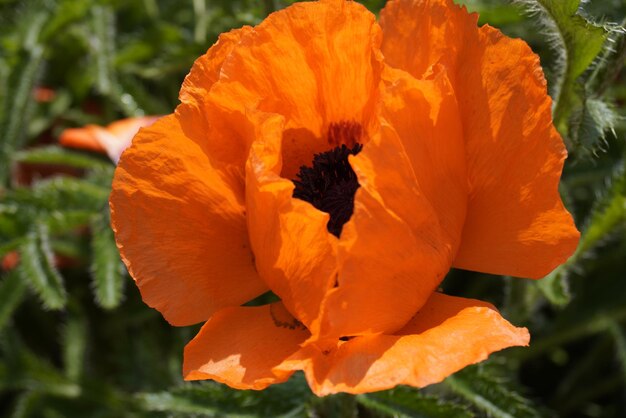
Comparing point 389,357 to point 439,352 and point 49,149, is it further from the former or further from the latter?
point 49,149

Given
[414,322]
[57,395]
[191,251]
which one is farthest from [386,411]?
[57,395]

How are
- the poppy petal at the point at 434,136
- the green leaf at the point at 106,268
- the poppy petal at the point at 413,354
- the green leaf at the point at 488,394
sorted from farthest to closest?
the green leaf at the point at 106,268 < the green leaf at the point at 488,394 < the poppy petal at the point at 434,136 < the poppy petal at the point at 413,354

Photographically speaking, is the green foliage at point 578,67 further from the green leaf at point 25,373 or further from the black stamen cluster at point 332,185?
the green leaf at point 25,373

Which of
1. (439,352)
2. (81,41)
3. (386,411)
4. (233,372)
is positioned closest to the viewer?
(439,352)

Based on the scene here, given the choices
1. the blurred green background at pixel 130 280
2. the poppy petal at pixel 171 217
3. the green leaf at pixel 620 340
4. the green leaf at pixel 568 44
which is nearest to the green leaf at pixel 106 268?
the blurred green background at pixel 130 280

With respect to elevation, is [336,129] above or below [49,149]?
above

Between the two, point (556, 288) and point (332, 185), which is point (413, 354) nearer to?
point (332, 185)
